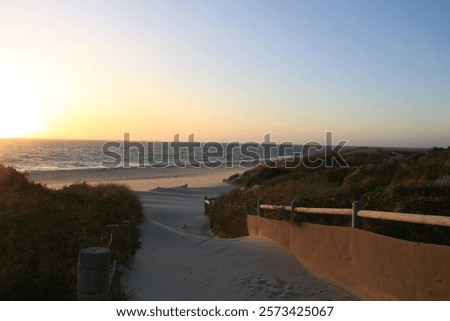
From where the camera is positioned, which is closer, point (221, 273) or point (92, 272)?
point (92, 272)

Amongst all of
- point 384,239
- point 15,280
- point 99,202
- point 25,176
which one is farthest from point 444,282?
point 25,176

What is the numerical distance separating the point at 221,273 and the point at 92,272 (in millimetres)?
5267

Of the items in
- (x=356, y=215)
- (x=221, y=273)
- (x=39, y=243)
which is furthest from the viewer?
(x=221, y=273)

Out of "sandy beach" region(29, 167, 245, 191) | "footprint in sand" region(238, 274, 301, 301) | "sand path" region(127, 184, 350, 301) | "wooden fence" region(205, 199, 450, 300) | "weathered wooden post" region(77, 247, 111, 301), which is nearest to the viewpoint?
"weathered wooden post" region(77, 247, 111, 301)

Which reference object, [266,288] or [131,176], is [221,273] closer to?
[266,288]

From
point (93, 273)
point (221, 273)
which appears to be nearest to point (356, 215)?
point (221, 273)

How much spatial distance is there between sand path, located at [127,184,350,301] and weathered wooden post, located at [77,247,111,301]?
290 centimetres

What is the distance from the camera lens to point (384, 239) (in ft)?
21.1

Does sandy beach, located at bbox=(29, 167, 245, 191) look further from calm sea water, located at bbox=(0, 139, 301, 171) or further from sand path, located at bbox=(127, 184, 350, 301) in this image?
sand path, located at bbox=(127, 184, 350, 301)

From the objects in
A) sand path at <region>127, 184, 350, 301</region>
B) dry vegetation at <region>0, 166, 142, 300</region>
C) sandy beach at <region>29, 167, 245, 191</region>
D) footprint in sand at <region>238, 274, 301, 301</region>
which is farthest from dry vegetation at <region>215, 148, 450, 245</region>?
sandy beach at <region>29, 167, 245, 191</region>

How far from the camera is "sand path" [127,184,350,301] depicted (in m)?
7.26

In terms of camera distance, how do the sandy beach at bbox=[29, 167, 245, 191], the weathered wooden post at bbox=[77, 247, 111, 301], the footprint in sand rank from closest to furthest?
the weathered wooden post at bbox=[77, 247, 111, 301], the footprint in sand, the sandy beach at bbox=[29, 167, 245, 191]

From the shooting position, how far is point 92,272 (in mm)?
3861

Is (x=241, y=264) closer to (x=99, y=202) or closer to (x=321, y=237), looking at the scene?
(x=321, y=237)
